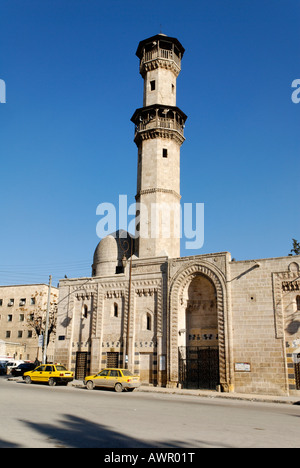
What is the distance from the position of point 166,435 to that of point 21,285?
52419 millimetres

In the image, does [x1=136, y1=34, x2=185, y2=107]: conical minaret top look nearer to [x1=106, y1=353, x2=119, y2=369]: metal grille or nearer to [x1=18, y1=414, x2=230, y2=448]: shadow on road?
[x1=106, y1=353, x2=119, y2=369]: metal grille

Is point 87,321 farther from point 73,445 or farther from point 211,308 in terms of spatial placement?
point 73,445

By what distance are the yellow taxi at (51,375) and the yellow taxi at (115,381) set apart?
3.16 m

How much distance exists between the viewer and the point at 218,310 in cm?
2716

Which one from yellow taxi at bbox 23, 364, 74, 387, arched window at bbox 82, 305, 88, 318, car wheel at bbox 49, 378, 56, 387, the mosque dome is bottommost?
car wheel at bbox 49, 378, 56, 387

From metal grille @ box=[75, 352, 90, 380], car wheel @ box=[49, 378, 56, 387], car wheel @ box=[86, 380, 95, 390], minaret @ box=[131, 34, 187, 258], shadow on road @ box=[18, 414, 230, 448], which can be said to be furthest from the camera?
minaret @ box=[131, 34, 187, 258]

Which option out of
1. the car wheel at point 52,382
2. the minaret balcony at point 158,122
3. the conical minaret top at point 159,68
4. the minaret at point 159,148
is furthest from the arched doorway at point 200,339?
the conical minaret top at point 159,68

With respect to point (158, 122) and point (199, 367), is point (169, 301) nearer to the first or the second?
point (199, 367)

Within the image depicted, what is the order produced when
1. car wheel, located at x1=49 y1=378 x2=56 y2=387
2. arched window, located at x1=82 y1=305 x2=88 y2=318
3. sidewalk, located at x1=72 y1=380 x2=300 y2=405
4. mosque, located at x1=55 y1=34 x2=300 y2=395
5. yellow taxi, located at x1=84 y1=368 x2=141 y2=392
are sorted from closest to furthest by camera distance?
sidewalk, located at x1=72 y1=380 x2=300 y2=405 < yellow taxi, located at x1=84 y1=368 x2=141 y2=392 < mosque, located at x1=55 y1=34 x2=300 y2=395 < car wheel, located at x1=49 y1=378 x2=56 y2=387 < arched window, located at x1=82 y1=305 x2=88 y2=318

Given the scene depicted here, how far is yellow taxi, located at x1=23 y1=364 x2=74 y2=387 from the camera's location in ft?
90.1

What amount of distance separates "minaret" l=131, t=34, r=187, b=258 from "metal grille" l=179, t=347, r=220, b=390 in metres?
7.99

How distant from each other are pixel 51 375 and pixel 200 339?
10.7 meters

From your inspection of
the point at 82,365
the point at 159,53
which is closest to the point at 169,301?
the point at 82,365

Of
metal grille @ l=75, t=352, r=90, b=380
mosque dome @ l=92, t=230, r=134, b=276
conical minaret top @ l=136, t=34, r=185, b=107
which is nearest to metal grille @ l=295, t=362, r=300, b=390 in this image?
metal grille @ l=75, t=352, r=90, b=380
